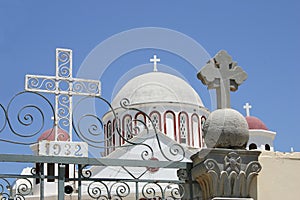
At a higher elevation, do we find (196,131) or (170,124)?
(170,124)

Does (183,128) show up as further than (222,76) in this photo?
Yes

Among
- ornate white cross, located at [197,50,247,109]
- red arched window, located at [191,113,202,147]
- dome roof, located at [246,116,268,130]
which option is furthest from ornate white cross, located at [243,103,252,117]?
ornate white cross, located at [197,50,247,109]

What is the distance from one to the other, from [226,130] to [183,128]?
19.1 m

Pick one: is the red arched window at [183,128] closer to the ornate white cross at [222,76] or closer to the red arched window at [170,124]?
the red arched window at [170,124]

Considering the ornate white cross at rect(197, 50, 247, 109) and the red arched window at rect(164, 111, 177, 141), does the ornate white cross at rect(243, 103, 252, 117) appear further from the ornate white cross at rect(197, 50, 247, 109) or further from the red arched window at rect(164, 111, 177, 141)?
the ornate white cross at rect(197, 50, 247, 109)

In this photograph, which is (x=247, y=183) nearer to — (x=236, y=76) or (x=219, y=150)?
(x=219, y=150)

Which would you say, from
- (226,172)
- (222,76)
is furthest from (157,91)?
(226,172)

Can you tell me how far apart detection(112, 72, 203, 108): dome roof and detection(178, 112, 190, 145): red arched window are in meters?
0.67

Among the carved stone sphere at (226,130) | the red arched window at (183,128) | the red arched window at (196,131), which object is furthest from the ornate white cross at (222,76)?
the red arched window at (196,131)

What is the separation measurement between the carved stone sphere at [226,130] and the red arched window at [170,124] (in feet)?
60.8

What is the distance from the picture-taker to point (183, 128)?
2530 cm

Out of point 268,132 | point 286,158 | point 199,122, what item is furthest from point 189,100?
point 286,158

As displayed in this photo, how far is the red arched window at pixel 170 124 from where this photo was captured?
82.0 feet

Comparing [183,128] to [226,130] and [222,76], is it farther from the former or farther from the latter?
[226,130]
